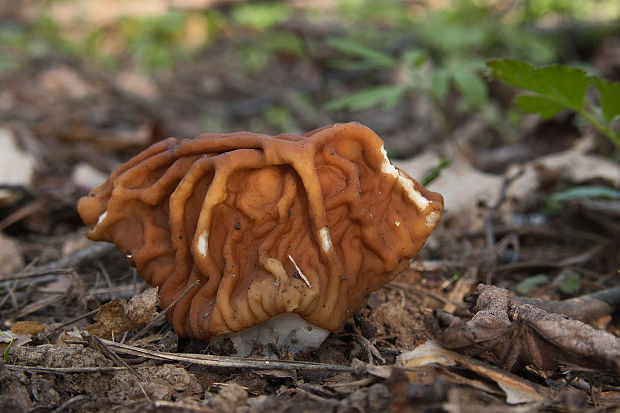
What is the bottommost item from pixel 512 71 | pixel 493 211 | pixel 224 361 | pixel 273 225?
pixel 493 211

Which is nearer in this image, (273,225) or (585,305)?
(273,225)

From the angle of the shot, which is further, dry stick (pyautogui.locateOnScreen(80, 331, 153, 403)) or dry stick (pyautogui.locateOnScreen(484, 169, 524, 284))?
dry stick (pyautogui.locateOnScreen(484, 169, 524, 284))

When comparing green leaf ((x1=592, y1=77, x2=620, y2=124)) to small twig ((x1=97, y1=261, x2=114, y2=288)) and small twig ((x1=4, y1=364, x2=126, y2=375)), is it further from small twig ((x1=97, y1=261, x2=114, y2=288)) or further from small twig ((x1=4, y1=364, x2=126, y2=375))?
small twig ((x1=97, y1=261, x2=114, y2=288))

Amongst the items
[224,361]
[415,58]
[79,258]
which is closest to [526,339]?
[224,361]

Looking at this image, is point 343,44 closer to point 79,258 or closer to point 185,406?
point 79,258

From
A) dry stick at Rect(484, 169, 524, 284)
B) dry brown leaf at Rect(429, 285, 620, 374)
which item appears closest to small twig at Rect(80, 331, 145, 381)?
dry brown leaf at Rect(429, 285, 620, 374)

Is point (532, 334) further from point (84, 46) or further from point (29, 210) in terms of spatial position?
point (84, 46)

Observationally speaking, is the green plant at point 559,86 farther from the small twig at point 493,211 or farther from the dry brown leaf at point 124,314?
the dry brown leaf at point 124,314
